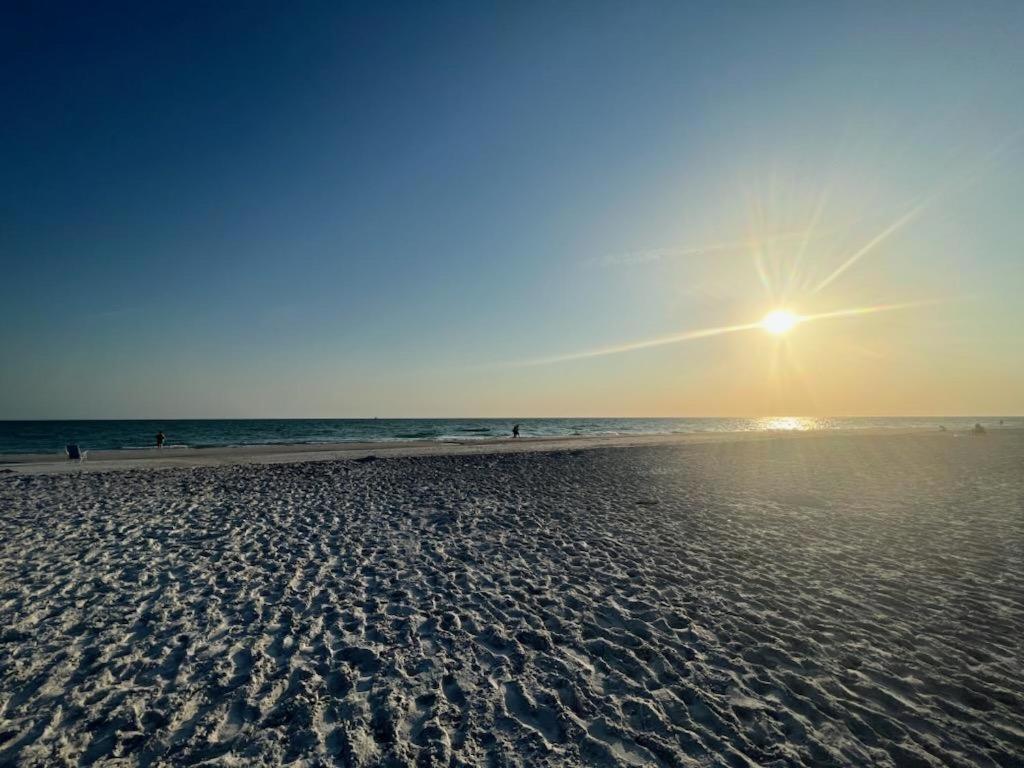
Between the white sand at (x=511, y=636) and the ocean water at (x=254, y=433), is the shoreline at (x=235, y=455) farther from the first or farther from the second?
the white sand at (x=511, y=636)

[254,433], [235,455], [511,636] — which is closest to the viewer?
[511,636]

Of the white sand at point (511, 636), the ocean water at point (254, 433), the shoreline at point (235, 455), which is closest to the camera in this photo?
the white sand at point (511, 636)

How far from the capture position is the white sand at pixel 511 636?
394 cm

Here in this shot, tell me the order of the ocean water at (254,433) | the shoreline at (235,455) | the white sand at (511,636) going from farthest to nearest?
1. the ocean water at (254,433)
2. the shoreline at (235,455)
3. the white sand at (511,636)

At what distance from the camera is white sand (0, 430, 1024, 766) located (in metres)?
3.94

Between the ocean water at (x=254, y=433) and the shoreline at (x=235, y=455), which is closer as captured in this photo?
the shoreline at (x=235, y=455)

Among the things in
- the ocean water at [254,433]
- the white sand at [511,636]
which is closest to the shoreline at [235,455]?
the ocean water at [254,433]

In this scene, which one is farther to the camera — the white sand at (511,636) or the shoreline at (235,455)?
the shoreline at (235,455)

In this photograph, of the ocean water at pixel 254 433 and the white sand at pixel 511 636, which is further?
the ocean water at pixel 254 433

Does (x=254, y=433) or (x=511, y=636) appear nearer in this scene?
(x=511, y=636)

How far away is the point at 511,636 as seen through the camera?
5.64 meters

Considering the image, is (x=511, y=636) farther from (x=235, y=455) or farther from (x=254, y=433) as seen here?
(x=254, y=433)

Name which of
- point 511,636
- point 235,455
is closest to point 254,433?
point 235,455

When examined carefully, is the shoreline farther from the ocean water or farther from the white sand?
the white sand
